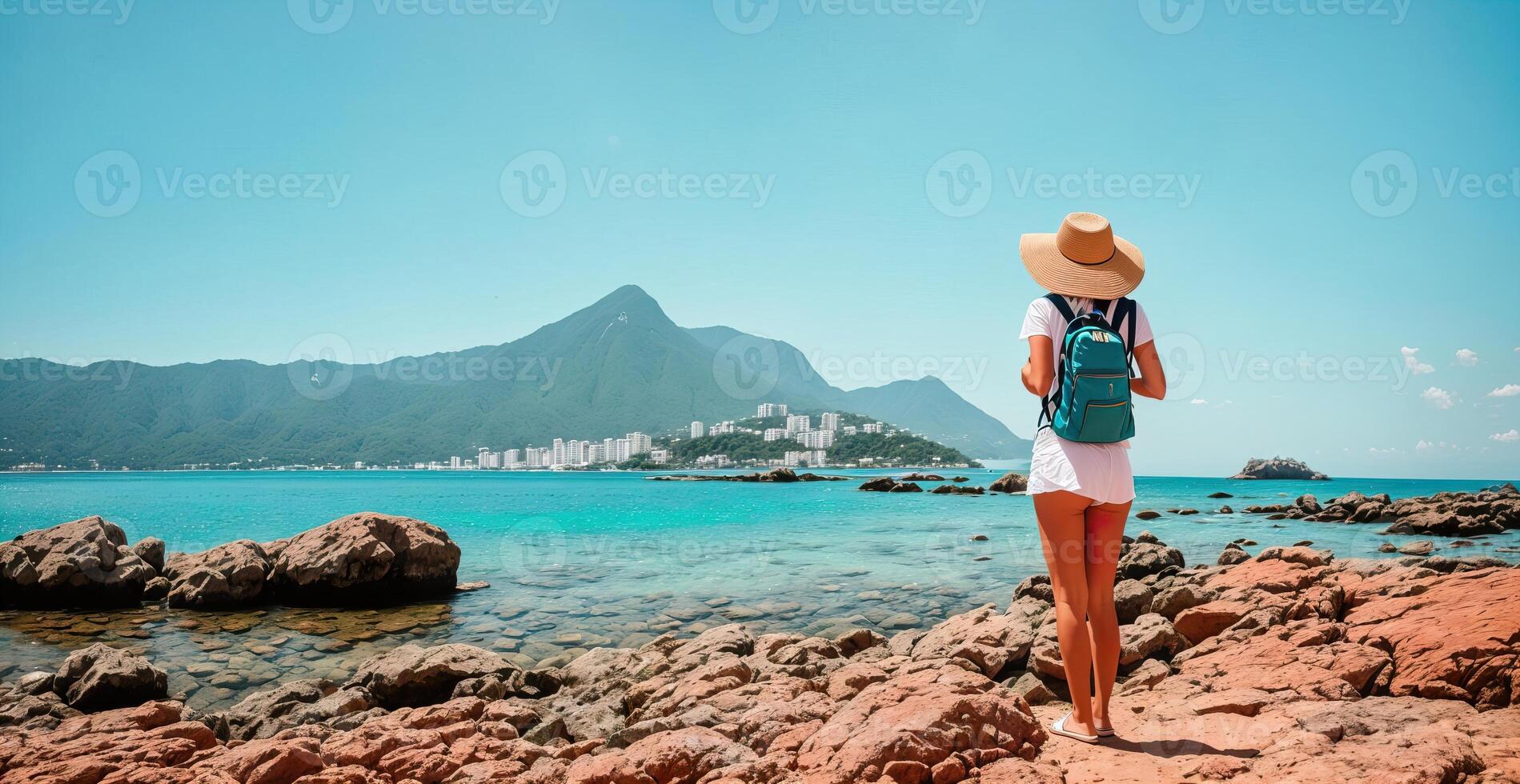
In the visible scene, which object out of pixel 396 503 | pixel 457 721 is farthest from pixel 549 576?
pixel 396 503

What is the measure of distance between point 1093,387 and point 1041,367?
0.95 feet

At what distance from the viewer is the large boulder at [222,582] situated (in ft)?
39.5

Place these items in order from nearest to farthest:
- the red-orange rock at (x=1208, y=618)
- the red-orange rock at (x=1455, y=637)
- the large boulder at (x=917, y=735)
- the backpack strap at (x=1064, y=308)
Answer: the large boulder at (x=917, y=735), the backpack strap at (x=1064, y=308), the red-orange rock at (x=1455, y=637), the red-orange rock at (x=1208, y=618)

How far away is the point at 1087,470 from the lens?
148 inches

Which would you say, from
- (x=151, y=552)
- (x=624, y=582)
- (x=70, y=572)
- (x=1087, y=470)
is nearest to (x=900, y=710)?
(x=1087, y=470)

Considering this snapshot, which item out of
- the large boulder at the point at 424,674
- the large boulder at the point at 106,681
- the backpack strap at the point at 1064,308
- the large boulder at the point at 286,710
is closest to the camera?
the backpack strap at the point at 1064,308

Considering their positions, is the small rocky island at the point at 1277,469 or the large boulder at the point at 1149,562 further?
the small rocky island at the point at 1277,469

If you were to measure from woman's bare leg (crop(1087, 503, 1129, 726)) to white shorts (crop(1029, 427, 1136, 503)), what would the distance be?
13 centimetres

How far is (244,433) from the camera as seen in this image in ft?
545

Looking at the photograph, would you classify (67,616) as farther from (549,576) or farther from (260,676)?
(549,576)

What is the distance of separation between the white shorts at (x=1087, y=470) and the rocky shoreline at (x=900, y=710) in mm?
1353

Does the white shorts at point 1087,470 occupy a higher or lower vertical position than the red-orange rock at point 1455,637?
higher

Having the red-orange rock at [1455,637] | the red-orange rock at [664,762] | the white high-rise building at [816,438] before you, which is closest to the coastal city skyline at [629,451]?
the white high-rise building at [816,438]

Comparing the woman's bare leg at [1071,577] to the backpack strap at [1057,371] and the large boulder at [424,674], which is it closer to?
the backpack strap at [1057,371]
